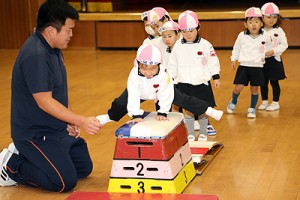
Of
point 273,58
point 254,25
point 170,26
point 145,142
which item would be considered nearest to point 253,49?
point 254,25

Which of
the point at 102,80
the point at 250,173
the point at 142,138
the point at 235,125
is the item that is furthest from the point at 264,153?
the point at 102,80

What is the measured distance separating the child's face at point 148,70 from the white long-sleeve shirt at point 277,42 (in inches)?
84.8

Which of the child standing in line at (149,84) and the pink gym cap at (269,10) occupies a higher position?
the pink gym cap at (269,10)

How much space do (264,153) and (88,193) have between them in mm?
1478

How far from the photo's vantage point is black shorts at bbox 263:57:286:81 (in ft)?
19.9

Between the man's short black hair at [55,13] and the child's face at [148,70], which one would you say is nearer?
the man's short black hair at [55,13]

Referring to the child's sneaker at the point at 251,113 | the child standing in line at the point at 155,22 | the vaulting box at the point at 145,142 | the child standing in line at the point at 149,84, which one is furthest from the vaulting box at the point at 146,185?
the child's sneaker at the point at 251,113

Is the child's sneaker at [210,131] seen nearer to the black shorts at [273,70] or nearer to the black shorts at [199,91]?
the black shorts at [199,91]

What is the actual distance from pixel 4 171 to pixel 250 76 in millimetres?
2647

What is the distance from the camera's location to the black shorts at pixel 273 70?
239 inches

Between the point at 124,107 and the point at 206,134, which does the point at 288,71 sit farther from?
the point at 124,107

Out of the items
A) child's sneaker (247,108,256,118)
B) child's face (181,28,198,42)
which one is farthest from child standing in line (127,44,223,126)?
child's sneaker (247,108,256,118)

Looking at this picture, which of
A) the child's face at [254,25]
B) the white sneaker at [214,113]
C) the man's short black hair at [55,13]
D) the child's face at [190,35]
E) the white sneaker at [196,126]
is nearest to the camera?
the man's short black hair at [55,13]

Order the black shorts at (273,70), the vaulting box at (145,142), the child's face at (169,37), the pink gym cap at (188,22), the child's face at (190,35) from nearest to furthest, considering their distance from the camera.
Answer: the vaulting box at (145,142), the pink gym cap at (188,22), the child's face at (190,35), the child's face at (169,37), the black shorts at (273,70)
